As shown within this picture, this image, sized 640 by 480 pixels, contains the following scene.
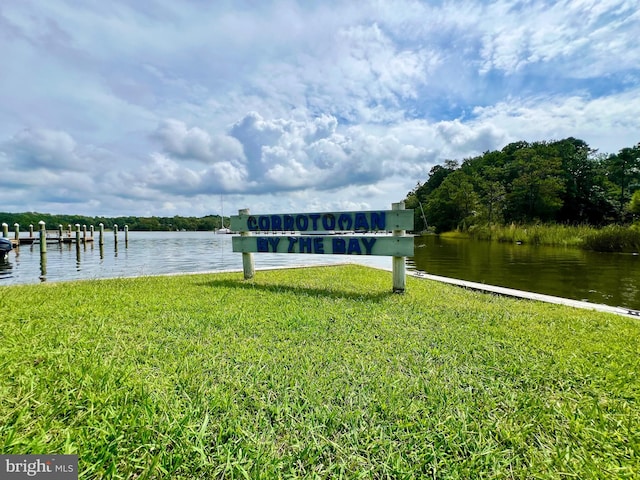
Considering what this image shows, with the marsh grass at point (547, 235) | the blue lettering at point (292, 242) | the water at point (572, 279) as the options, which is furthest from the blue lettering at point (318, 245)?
the marsh grass at point (547, 235)

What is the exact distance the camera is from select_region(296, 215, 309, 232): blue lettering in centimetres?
629

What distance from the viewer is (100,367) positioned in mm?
2299

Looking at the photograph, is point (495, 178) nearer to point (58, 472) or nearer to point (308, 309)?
point (308, 309)

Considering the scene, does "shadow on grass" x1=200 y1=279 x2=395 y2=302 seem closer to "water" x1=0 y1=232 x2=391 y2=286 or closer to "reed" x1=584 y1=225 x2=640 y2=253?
"water" x1=0 y1=232 x2=391 y2=286

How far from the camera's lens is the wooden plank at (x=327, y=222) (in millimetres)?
5516

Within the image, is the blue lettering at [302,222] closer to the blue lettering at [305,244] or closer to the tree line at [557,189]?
the blue lettering at [305,244]

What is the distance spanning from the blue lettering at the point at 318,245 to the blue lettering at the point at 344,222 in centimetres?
50

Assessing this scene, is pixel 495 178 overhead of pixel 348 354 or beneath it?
overhead

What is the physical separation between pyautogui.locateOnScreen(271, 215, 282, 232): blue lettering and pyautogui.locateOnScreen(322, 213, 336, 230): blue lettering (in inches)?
39.6

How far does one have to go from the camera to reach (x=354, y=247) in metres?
5.97

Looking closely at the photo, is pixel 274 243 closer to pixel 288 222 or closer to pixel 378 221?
pixel 288 222

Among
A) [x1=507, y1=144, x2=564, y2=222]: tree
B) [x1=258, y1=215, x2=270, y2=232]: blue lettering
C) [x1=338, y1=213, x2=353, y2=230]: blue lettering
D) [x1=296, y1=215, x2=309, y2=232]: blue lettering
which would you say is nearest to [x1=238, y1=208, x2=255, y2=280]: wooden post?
[x1=258, y1=215, x2=270, y2=232]: blue lettering

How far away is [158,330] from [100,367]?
3.84 ft

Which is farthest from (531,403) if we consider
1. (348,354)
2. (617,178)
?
(617,178)
